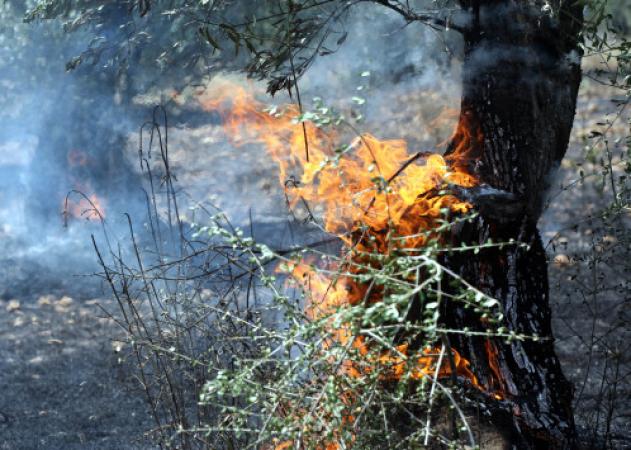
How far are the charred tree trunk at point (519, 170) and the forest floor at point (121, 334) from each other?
222 millimetres

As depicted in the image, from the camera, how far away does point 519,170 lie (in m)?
4.49

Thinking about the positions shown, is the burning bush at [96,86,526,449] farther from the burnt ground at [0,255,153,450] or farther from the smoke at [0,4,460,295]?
the smoke at [0,4,460,295]

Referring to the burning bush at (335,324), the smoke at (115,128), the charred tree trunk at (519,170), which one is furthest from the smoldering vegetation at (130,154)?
the burning bush at (335,324)

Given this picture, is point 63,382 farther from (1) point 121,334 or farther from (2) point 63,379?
(1) point 121,334

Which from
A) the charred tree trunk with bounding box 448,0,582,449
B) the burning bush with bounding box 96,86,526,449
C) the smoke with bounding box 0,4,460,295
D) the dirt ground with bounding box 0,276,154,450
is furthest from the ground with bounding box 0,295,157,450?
the charred tree trunk with bounding box 448,0,582,449

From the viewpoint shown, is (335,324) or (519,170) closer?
(335,324)

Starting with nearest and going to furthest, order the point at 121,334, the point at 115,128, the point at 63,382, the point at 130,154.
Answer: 1. the point at 63,382
2. the point at 121,334
3. the point at 115,128
4. the point at 130,154

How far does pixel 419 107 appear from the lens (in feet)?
42.1

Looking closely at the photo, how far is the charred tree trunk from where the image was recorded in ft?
14.2

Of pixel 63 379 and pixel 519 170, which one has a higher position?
pixel 519 170

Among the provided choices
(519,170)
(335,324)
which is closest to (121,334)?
(519,170)

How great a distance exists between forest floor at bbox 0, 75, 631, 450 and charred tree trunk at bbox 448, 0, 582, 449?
22cm

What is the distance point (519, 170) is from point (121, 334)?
4.93 meters

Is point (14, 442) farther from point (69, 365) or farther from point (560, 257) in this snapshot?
point (560, 257)
